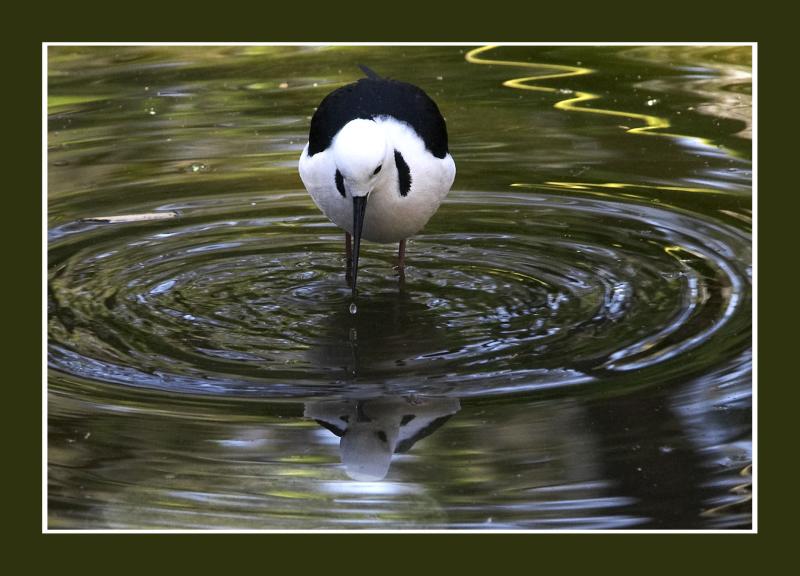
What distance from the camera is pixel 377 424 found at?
207 inches

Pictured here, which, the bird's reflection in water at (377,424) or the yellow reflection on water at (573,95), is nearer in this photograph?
the bird's reflection in water at (377,424)

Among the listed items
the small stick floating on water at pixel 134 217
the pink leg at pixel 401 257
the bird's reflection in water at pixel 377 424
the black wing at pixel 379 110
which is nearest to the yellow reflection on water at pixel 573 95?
the pink leg at pixel 401 257

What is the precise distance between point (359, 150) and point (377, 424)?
4.47ft

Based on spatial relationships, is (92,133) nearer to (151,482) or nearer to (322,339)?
(322,339)

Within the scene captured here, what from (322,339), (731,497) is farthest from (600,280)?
(731,497)

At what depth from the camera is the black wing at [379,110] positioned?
631 cm

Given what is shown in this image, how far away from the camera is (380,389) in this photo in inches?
218

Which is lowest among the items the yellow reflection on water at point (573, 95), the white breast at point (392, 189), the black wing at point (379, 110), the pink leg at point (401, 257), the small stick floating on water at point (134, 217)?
the pink leg at point (401, 257)

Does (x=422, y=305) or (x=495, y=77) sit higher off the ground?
(x=495, y=77)

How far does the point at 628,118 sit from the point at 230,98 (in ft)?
9.83

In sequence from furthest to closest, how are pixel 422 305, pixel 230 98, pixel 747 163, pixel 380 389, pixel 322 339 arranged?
pixel 230 98, pixel 747 163, pixel 422 305, pixel 322 339, pixel 380 389

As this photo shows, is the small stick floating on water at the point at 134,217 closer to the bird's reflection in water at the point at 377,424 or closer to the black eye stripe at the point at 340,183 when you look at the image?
the black eye stripe at the point at 340,183

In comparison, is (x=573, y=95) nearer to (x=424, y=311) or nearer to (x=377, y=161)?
(x=424, y=311)

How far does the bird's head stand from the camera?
5996 millimetres
